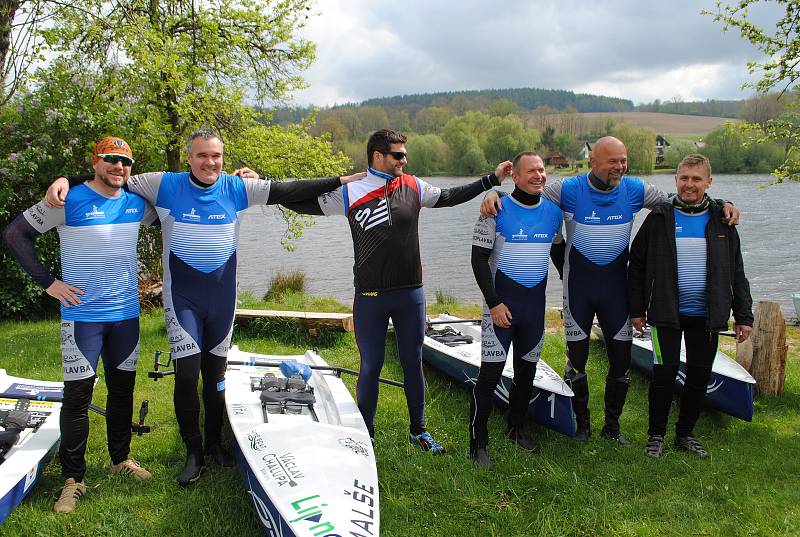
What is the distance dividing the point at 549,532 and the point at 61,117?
8.01m

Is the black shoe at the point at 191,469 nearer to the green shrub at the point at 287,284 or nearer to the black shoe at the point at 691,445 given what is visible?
the black shoe at the point at 691,445

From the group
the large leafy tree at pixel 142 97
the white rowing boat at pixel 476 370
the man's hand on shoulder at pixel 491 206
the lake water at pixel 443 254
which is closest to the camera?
the man's hand on shoulder at pixel 491 206

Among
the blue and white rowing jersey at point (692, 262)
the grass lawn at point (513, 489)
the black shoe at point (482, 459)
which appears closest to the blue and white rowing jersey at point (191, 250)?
the grass lawn at point (513, 489)

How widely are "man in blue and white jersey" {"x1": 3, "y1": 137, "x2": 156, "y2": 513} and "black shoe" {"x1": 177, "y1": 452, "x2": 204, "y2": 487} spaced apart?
22.4 inches

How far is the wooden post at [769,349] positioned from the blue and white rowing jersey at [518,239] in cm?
254

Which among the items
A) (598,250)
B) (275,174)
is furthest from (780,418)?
(275,174)

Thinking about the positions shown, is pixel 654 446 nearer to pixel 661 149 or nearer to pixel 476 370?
pixel 476 370

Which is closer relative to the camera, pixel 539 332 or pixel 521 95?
pixel 539 332

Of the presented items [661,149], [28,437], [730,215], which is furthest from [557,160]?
[28,437]

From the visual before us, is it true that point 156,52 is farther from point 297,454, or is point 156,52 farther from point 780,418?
point 780,418

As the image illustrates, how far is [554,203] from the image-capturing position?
4.28 m

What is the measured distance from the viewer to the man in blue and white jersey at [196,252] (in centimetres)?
380

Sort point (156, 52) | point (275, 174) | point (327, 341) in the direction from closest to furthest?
point (327, 341), point (156, 52), point (275, 174)

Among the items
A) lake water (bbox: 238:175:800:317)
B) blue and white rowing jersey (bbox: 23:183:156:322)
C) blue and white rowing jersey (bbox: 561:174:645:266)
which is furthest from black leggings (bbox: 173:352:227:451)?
lake water (bbox: 238:175:800:317)
